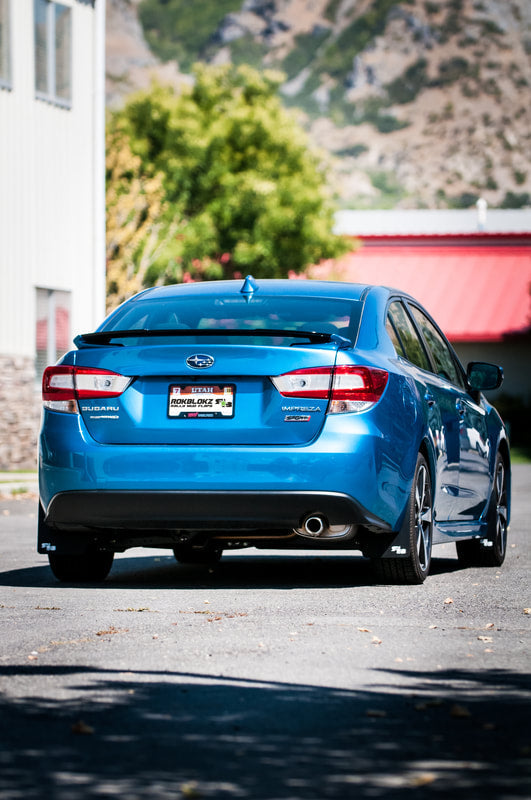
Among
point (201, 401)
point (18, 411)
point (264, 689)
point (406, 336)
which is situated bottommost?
point (18, 411)

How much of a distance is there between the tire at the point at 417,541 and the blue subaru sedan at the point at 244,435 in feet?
0.04

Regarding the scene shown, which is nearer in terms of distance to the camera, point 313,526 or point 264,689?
point 264,689

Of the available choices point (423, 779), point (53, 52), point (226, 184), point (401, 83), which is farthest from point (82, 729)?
point (401, 83)

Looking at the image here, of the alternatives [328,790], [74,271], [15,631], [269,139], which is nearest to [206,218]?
[269,139]

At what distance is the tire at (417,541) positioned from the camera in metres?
8.42

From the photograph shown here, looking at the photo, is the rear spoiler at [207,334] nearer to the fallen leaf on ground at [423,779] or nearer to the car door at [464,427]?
the car door at [464,427]

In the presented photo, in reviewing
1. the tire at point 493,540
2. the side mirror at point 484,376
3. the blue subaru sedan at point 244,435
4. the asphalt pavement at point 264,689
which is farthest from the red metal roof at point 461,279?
the asphalt pavement at point 264,689

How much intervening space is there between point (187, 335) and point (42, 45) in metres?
16.7

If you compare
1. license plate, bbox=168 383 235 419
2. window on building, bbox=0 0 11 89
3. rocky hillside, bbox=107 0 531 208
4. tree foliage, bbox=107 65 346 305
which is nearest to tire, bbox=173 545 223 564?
license plate, bbox=168 383 235 419

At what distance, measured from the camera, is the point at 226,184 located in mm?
44000

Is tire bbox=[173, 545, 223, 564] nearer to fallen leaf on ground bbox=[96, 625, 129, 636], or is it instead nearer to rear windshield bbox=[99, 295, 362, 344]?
rear windshield bbox=[99, 295, 362, 344]

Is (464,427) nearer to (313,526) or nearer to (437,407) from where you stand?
(437,407)

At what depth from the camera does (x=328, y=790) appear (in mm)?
4047

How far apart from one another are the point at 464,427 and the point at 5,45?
15339mm
